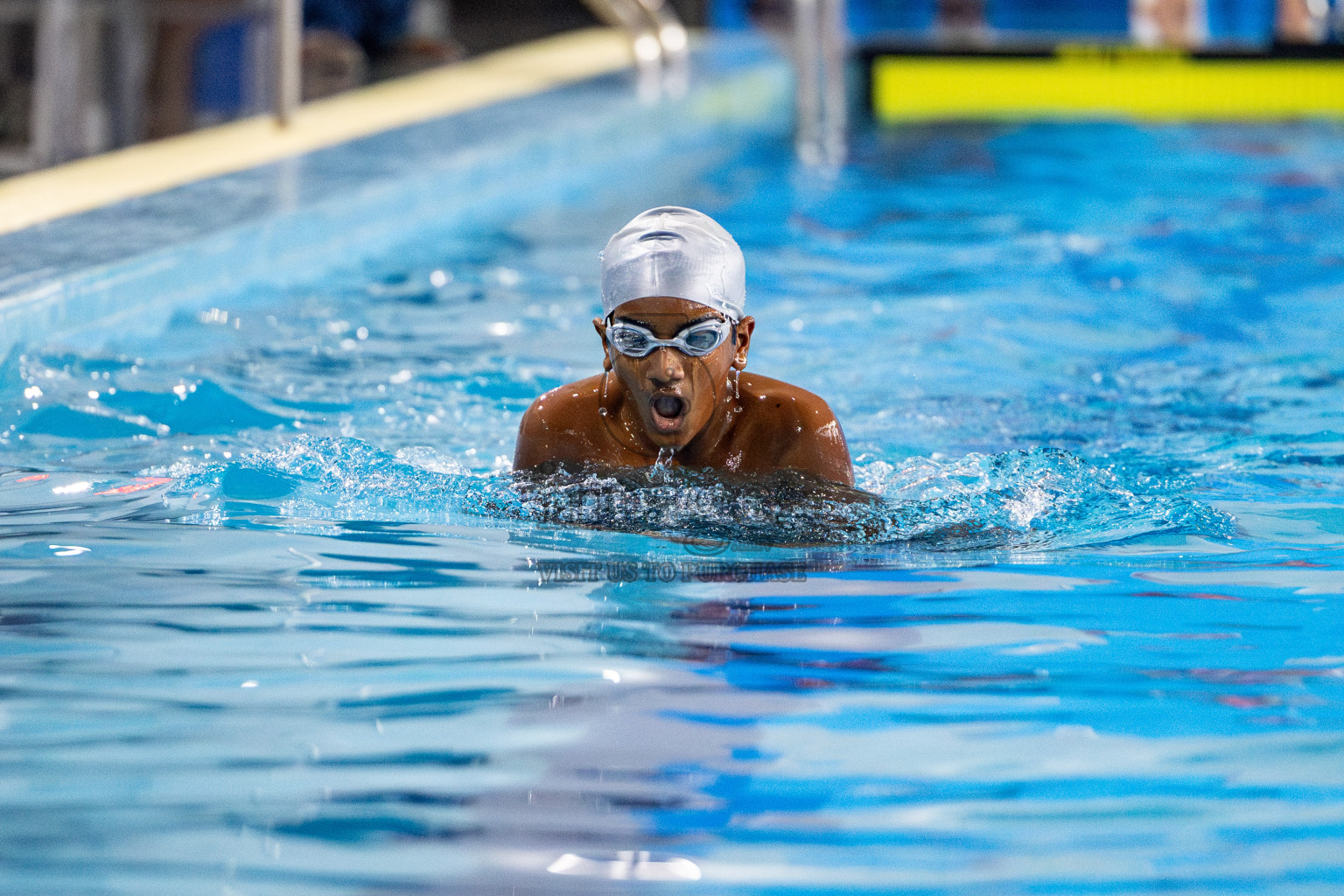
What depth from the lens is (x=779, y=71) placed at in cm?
1191

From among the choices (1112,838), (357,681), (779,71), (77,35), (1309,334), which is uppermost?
(779,71)

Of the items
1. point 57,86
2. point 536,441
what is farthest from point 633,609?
point 57,86

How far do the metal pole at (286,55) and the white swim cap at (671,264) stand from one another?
15.2 ft

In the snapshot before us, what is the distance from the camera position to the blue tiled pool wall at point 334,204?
500 cm

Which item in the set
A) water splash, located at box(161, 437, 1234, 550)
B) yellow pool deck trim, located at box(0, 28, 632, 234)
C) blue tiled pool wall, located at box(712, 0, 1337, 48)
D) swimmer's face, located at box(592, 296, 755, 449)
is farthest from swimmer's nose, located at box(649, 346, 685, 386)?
blue tiled pool wall, located at box(712, 0, 1337, 48)

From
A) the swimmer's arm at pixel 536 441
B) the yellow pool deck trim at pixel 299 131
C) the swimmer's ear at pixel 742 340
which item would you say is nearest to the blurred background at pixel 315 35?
the yellow pool deck trim at pixel 299 131

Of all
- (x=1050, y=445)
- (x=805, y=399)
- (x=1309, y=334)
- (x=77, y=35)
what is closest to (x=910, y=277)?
(x=1309, y=334)

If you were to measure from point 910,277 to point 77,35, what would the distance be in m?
4.39

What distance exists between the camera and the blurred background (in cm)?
804

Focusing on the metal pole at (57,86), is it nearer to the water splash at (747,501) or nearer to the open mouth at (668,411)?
the water splash at (747,501)

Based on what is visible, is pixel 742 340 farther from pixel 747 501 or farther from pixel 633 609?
pixel 633 609

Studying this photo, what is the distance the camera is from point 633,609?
106 inches

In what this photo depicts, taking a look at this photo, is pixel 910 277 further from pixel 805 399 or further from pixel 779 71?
pixel 779 71

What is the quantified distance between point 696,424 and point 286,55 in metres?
5.03
